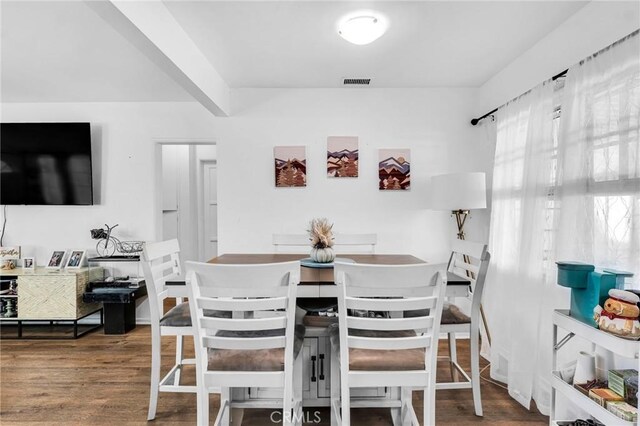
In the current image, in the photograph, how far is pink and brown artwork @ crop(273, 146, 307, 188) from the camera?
3.70 metres

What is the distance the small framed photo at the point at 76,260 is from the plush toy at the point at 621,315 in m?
4.35

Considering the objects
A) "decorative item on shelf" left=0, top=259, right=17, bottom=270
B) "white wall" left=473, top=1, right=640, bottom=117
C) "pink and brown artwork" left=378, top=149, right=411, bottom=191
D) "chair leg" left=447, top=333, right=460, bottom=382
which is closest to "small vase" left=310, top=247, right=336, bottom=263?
"chair leg" left=447, top=333, right=460, bottom=382

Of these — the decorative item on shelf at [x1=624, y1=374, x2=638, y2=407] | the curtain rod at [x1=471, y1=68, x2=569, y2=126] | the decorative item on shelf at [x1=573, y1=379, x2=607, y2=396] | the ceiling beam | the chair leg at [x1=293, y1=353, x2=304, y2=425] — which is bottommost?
the chair leg at [x1=293, y1=353, x2=304, y2=425]

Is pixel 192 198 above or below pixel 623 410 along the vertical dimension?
above

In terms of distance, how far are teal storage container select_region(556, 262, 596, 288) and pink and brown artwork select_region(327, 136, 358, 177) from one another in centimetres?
229

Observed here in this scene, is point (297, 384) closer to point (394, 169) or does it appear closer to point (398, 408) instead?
point (398, 408)

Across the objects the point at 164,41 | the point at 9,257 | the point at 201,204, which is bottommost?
the point at 9,257

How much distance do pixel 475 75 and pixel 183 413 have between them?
3.64m

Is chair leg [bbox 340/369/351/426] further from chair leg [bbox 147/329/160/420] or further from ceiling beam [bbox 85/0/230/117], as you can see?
ceiling beam [bbox 85/0/230/117]

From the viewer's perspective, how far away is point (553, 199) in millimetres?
2273

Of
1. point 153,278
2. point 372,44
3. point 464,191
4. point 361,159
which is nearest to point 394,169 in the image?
point 361,159

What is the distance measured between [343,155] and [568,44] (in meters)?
2.02

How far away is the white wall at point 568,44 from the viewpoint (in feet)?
6.18

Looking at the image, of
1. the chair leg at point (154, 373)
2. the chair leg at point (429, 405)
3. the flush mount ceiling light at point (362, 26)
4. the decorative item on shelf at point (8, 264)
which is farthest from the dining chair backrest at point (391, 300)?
the decorative item on shelf at point (8, 264)
